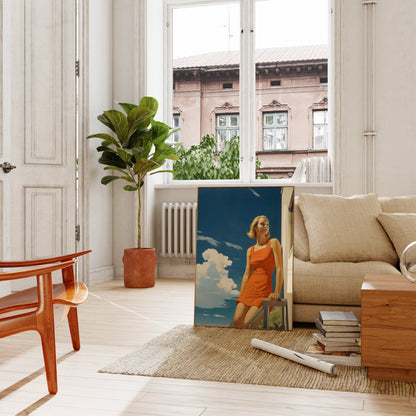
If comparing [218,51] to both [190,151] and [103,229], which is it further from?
[103,229]

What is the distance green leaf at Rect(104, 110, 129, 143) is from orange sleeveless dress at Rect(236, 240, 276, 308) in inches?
85.2

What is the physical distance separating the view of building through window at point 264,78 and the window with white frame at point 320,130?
0.01 metres

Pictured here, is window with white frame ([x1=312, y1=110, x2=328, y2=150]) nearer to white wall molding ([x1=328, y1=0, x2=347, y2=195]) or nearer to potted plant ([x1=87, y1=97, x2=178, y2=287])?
white wall molding ([x1=328, y1=0, x2=347, y2=195])

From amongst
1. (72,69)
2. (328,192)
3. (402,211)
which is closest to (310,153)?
(328,192)

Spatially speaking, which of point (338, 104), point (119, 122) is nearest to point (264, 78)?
point (338, 104)

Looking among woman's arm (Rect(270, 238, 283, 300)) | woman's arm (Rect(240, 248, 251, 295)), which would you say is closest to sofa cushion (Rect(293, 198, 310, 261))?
woman's arm (Rect(270, 238, 283, 300))

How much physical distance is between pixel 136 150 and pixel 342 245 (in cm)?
214

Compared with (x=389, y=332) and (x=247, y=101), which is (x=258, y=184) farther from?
(x=389, y=332)

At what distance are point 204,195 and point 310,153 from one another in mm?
2486

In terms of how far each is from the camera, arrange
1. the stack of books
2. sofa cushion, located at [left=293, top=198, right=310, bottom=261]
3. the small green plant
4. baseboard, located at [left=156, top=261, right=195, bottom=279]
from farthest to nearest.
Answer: the small green plant, baseboard, located at [left=156, top=261, right=195, bottom=279], sofa cushion, located at [left=293, top=198, right=310, bottom=261], the stack of books

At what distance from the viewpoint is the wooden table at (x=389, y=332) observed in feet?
6.91

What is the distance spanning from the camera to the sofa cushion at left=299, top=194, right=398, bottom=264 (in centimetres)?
327

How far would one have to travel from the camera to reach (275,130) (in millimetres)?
5523

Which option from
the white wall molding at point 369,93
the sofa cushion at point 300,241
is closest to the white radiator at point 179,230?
the white wall molding at point 369,93
